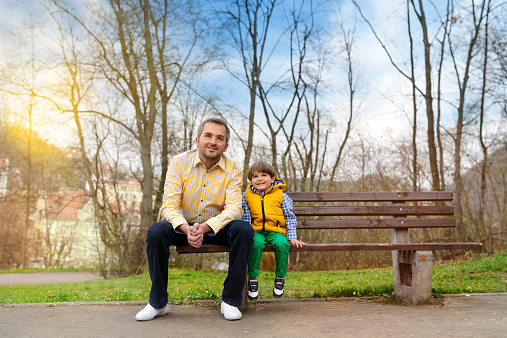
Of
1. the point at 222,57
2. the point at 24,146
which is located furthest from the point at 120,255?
the point at 24,146

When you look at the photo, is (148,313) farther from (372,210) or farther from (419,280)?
(372,210)

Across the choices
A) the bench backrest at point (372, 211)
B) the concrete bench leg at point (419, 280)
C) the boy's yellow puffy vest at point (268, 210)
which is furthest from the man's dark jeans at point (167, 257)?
the concrete bench leg at point (419, 280)

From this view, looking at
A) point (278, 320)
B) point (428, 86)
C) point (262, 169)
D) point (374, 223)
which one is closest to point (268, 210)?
point (262, 169)

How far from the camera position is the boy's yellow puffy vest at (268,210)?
3719mm

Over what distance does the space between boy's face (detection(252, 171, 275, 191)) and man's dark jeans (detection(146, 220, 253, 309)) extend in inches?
24.7

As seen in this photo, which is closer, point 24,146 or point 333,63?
point 333,63

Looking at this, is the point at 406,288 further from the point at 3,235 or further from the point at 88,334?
the point at 3,235

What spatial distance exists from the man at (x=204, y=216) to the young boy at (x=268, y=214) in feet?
0.80

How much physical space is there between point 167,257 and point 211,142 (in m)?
0.97

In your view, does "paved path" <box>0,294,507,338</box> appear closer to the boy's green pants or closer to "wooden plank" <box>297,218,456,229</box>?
the boy's green pants

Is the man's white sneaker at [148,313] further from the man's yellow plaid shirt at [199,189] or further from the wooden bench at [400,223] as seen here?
the wooden bench at [400,223]

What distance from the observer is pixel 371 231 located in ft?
32.3

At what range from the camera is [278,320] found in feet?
10.5

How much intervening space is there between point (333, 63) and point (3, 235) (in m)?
20.7
